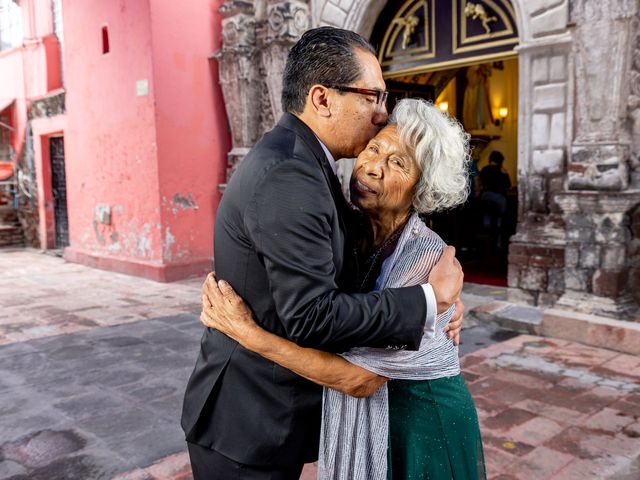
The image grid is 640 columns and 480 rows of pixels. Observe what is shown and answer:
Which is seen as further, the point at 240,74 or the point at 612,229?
the point at 240,74

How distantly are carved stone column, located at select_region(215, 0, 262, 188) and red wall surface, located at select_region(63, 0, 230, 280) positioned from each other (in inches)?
16.6

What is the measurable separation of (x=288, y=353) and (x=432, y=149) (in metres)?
0.71

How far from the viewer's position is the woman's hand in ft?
5.11

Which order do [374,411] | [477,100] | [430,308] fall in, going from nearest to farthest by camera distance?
[430,308] < [374,411] < [477,100]

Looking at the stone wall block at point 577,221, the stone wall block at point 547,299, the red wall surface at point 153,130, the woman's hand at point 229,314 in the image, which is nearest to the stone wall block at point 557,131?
the stone wall block at point 577,221

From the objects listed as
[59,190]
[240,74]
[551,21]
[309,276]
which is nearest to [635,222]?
[551,21]

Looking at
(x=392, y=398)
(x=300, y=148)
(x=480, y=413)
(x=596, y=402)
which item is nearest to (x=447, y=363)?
(x=392, y=398)

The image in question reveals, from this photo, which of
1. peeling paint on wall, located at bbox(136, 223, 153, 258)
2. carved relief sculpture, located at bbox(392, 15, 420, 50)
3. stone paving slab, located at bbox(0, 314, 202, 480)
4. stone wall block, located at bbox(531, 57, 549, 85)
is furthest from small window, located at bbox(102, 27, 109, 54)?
stone wall block, located at bbox(531, 57, 549, 85)

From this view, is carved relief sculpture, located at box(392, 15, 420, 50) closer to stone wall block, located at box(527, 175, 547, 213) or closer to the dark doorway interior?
stone wall block, located at box(527, 175, 547, 213)

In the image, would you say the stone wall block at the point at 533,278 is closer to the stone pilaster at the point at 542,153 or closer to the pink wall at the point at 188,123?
the stone pilaster at the point at 542,153

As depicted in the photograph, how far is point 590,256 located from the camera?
531 centimetres

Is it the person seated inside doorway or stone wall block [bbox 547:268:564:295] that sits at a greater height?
the person seated inside doorway

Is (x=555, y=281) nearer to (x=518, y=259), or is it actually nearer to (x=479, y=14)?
(x=518, y=259)

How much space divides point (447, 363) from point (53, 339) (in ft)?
16.1
